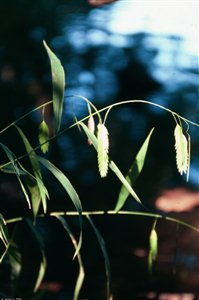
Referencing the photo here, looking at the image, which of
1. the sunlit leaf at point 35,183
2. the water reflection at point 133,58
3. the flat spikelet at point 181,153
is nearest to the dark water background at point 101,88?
the water reflection at point 133,58

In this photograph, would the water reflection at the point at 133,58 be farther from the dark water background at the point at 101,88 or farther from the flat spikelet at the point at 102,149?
the flat spikelet at the point at 102,149

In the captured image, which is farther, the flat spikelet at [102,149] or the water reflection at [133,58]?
the water reflection at [133,58]

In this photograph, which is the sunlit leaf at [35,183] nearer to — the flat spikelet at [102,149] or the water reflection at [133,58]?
the flat spikelet at [102,149]

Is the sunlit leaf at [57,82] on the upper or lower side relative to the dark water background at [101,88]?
upper

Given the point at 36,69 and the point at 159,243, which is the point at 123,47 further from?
the point at 159,243

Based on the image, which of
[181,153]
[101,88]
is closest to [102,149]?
[181,153]

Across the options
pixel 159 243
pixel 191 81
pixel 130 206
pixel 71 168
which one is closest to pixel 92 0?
pixel 191 81

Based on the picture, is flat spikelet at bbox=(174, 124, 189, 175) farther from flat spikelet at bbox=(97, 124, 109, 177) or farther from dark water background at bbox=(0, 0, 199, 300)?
dark water background at bbox=(0, 0, 199, 300)

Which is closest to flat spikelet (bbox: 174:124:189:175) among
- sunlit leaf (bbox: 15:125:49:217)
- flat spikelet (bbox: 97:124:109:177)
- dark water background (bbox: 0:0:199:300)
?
flat spikelet (bbox: 97:124:109:177)
